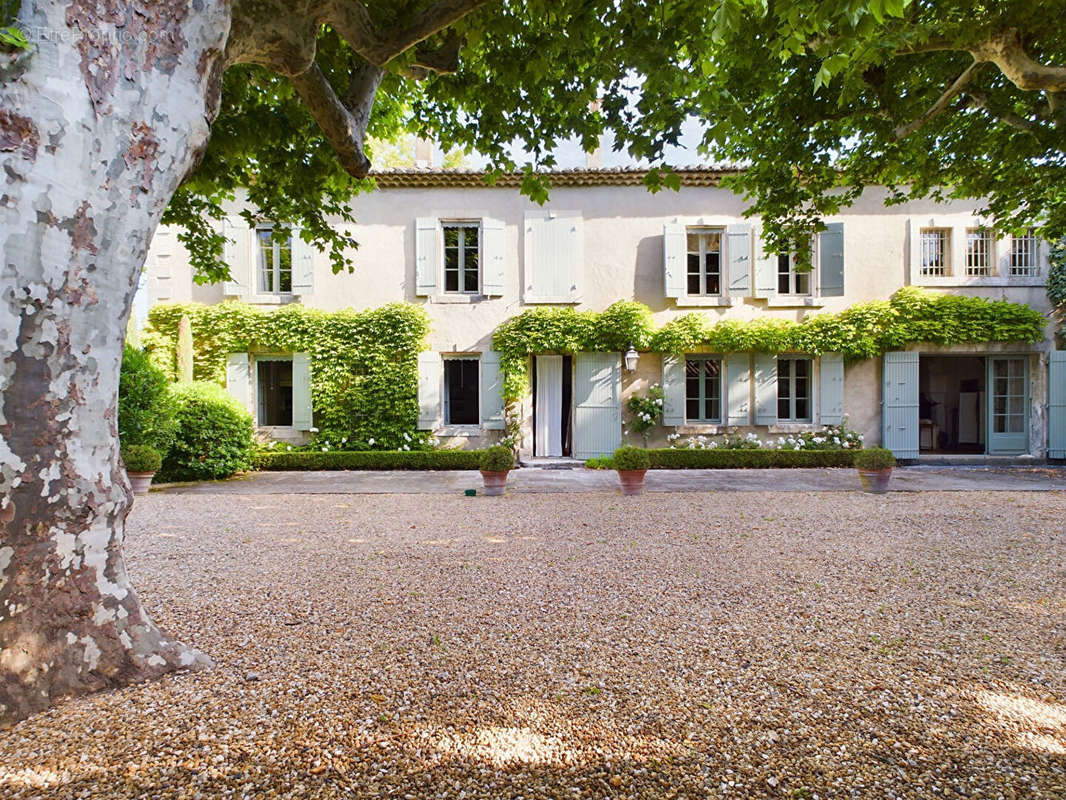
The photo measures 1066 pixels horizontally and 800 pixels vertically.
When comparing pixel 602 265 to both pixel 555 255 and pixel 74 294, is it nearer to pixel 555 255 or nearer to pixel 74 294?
pixel 555 255

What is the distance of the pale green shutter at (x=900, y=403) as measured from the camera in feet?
30.7

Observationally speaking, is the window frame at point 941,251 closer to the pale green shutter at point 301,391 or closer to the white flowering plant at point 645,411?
the white flowering plant at point 645,411

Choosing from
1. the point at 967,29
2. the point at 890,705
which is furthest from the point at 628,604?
the point at 967,29

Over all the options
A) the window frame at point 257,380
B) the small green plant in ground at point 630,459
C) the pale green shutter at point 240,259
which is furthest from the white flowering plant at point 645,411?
the pale green shutter at point 240,259

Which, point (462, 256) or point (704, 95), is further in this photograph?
point (462, 256)

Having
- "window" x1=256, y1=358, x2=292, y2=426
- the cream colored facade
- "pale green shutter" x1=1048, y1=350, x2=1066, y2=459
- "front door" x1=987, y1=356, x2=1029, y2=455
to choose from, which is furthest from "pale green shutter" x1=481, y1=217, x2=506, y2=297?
"pale green shutter" x1=1048, y1=350, x2=1066, y2=459

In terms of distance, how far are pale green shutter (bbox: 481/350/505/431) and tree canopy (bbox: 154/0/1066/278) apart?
4545 millimetres

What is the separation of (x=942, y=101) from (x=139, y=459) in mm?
9041

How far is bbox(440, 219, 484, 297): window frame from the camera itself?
962cm

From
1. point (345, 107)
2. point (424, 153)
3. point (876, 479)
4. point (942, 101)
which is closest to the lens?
point (345, 107)

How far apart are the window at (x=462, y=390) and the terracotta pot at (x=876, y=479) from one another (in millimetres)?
6424

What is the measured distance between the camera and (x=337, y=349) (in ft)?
30.8

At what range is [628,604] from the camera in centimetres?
275

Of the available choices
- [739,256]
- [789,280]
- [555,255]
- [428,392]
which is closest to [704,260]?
[739,256]
